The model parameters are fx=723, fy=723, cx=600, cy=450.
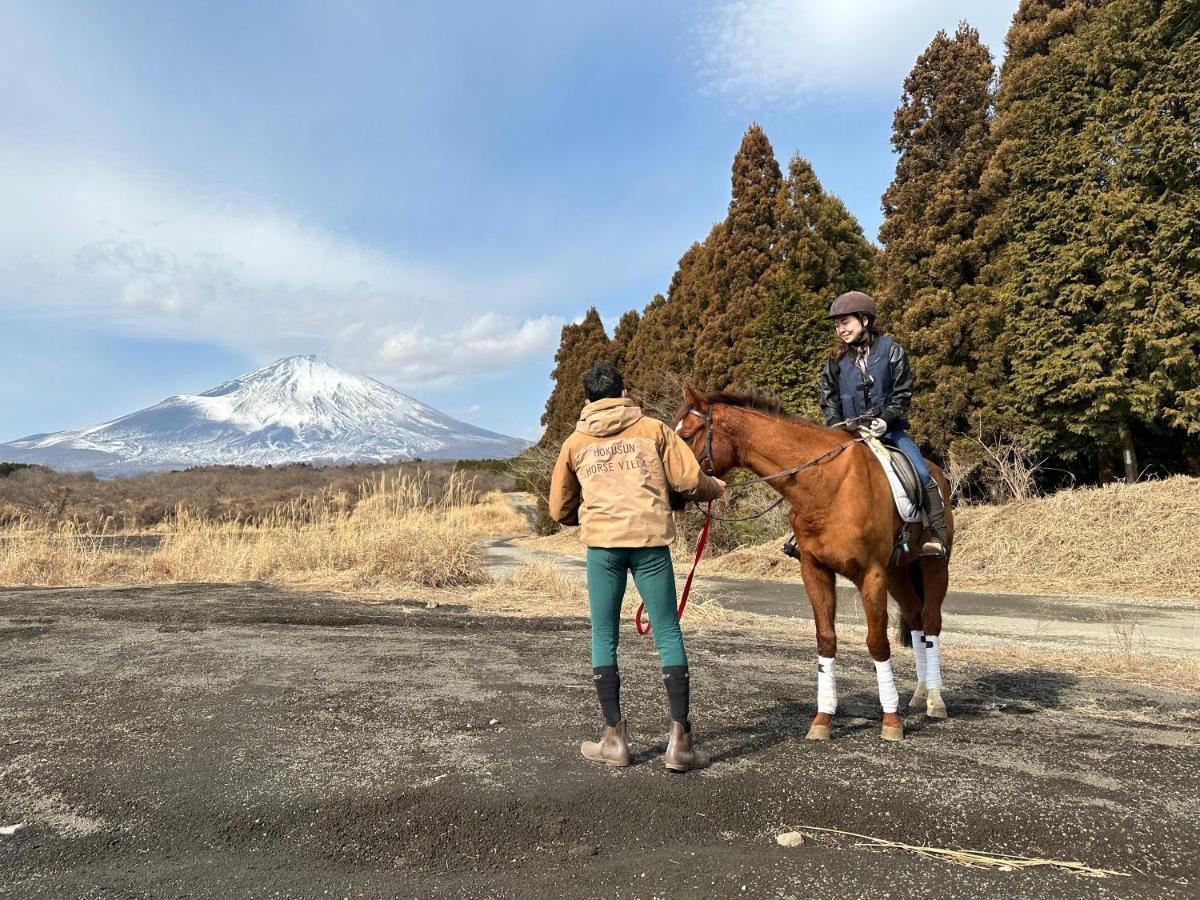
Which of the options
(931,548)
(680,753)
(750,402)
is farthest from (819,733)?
(750,402)

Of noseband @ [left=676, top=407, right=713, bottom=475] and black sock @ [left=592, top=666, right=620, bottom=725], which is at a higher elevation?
noseband @ [left=676, top=407, right=713, bottom=475]

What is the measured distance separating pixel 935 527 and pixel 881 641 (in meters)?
0.92

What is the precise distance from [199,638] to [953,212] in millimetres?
16280

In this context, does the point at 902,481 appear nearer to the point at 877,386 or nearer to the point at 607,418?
the point at 877,386

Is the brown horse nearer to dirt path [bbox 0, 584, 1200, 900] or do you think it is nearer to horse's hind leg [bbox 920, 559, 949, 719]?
horse's hind leg [bbox 920, 559, 949, 719]

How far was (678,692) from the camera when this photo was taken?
369 cm

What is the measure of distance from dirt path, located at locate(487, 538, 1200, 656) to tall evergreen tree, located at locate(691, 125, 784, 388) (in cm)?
839

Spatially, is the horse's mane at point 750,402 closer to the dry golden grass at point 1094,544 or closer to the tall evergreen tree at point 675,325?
the dry golden grass at point 1094,544

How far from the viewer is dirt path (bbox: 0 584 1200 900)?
2.70 m

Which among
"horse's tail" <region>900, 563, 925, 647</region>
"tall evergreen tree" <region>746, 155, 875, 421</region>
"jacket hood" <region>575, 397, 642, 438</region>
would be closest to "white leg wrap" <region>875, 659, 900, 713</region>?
"horse's tail" <region>900, 563, 925, 647</region>

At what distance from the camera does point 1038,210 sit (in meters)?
14.4

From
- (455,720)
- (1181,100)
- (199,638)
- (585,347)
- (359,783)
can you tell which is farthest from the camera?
(585,347)

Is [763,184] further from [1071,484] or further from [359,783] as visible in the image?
[359,783]

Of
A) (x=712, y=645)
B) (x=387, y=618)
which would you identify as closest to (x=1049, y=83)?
(x=712, y=645)
